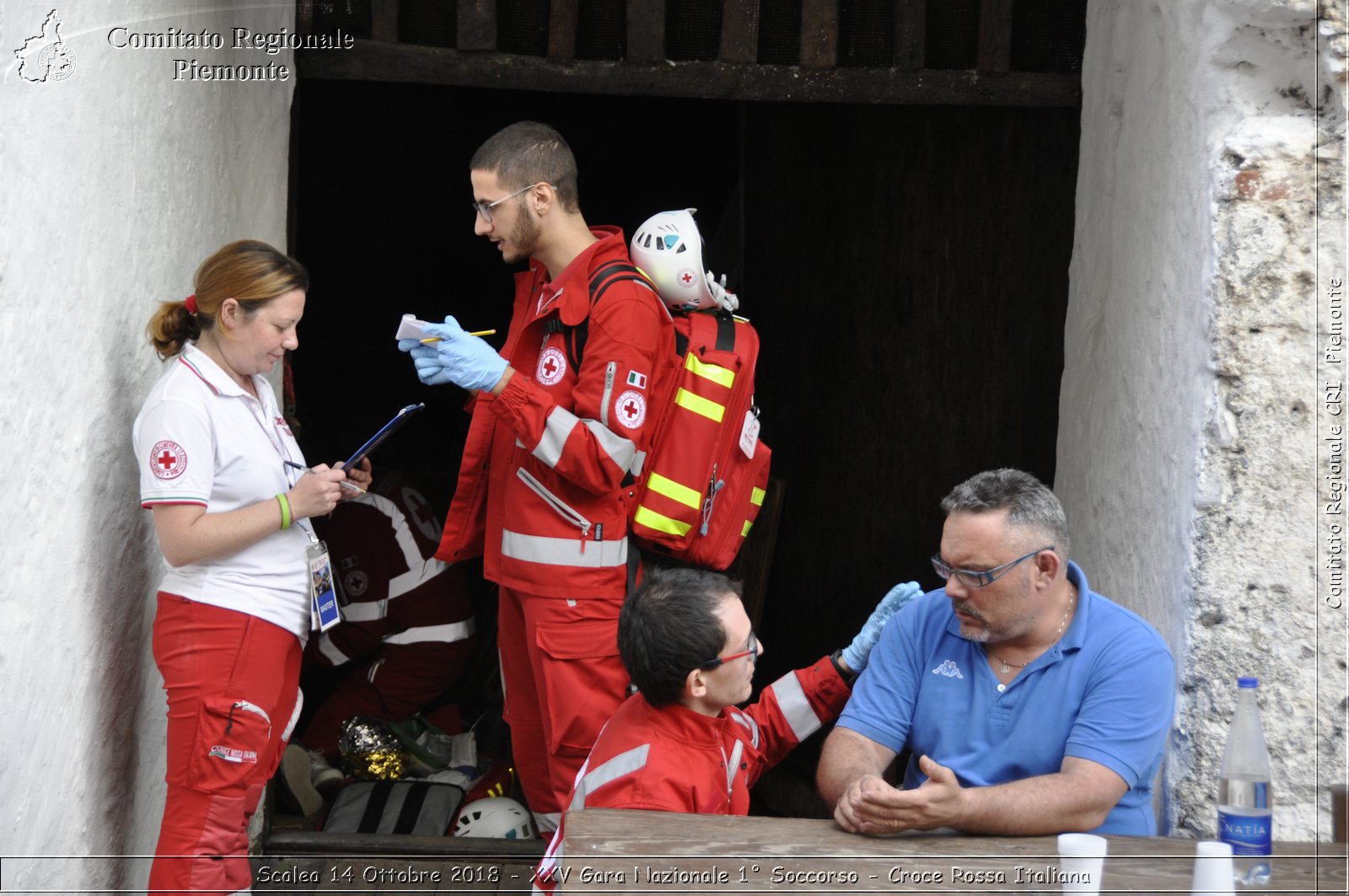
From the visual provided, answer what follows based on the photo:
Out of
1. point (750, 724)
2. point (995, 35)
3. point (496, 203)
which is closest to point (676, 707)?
point (750, 724)

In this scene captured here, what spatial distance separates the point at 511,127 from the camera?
10.0ft

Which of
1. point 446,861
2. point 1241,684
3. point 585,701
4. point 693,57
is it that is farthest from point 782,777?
point 1241,684

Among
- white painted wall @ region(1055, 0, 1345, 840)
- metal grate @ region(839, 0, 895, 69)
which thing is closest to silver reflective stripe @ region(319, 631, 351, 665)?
metal grate @ region(839, 0, 895, 69)

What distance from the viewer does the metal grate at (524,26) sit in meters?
3.32

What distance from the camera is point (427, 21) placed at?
3.34 m

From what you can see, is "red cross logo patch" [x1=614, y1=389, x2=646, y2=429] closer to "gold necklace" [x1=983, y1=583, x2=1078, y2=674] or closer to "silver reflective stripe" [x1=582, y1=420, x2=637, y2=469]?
"silver reflective stripe" [x1=582, y1=420, x2=637, y2=469]

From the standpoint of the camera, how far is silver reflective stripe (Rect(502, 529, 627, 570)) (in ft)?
9.60

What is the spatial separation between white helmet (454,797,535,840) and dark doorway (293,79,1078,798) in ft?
4.96

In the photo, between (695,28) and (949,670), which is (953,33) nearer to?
(695,28)

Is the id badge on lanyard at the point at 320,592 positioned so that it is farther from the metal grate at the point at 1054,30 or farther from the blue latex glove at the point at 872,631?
the metal grate at the point at 1054,30

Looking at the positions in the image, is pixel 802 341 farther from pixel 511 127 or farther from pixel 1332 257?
pixel 1332 257

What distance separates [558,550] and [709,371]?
1.90 feet

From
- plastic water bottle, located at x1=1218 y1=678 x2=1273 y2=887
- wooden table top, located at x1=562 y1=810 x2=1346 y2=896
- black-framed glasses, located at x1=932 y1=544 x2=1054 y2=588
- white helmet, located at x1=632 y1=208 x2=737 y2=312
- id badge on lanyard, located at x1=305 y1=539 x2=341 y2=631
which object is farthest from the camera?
white helmet, located at x1=632 y1=208 x2=737 y2=312

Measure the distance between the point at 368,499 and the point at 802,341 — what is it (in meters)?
1.78
